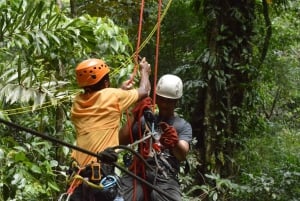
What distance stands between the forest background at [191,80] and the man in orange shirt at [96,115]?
1.46ft

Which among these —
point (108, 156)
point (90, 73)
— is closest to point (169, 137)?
point (90, 73)

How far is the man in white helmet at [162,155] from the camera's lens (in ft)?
11.1

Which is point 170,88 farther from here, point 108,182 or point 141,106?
point 108,182

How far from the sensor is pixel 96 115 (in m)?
3.00

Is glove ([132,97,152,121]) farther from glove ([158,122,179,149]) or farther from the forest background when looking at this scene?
the forest background

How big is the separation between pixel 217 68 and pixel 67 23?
2873 mm

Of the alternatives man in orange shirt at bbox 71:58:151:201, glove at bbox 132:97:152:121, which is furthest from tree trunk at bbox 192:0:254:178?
man in orange shirt at bbox 71:58:151:201

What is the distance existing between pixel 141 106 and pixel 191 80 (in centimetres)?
316

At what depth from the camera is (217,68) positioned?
636 centimetres

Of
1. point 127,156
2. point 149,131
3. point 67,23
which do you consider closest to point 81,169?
point 149,131

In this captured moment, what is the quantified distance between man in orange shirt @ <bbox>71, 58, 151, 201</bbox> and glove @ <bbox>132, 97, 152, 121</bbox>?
0.14m

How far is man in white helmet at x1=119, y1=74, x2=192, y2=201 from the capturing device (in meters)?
3.37

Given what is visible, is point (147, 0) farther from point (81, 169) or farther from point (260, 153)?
point (81, 169)

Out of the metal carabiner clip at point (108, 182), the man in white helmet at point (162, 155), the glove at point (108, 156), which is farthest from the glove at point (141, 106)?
the glove at point (108, 156)
